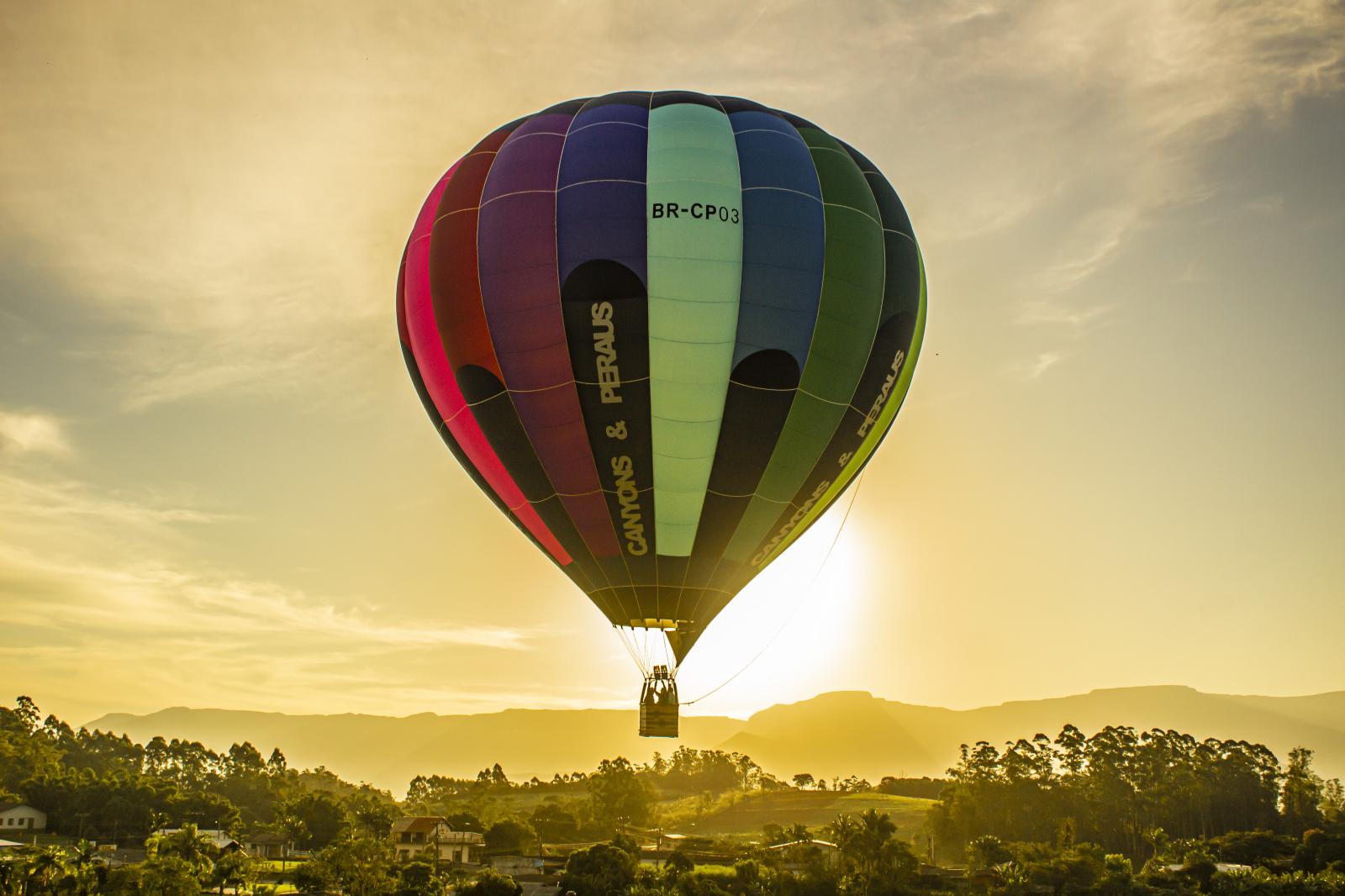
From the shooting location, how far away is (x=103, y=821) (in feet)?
278

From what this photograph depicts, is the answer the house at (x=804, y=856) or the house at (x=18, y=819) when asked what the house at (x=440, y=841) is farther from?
the house at (x=18, y=819)

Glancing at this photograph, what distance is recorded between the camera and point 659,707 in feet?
88.7

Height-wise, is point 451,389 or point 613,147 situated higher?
point 613,147

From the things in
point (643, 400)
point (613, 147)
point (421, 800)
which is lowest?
point (421, 800)

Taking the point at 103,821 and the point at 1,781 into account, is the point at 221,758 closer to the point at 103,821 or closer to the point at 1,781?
the point at 1,781

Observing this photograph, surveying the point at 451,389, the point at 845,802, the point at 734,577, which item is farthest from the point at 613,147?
the point at 845,802

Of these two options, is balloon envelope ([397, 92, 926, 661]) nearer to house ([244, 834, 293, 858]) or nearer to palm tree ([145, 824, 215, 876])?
palm tree ([145, 824, 215, 876])

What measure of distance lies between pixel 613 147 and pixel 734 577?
10.9m

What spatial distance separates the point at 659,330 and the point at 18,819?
83.2 meters

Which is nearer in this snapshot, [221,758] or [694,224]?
[694,224]

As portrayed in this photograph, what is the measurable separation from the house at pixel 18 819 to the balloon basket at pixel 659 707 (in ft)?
254

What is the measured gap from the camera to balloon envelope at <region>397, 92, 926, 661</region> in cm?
2591

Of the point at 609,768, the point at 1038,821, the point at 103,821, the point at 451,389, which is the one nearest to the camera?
the point at 451,389

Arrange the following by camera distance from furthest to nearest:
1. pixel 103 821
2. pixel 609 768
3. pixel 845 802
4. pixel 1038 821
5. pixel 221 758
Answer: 1. pixel 221 758
2. pixel 845 802
3. pixel 609 768
4. pixel 1038 821
5. pixel 103 821
